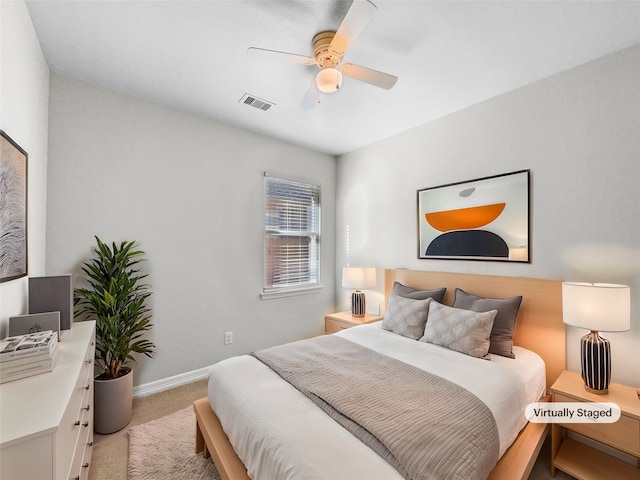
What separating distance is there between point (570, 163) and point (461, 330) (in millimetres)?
1487

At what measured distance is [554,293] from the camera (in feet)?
7.29

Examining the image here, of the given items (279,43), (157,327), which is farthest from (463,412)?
(157,327)

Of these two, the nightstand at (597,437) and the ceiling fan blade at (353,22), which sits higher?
the ceiling fan blade at (353,22)

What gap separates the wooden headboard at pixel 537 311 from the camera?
86.4 inches

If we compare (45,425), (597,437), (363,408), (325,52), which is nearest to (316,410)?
(363,408)

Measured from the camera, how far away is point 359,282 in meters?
3.43

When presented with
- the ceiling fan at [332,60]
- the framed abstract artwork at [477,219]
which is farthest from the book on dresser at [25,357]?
the framed abstract artwork at [477,219]

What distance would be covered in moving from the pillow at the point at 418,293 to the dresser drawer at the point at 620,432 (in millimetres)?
1281

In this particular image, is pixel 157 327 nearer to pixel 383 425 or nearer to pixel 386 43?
pixel 383 425

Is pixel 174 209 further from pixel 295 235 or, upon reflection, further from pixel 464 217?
pixel 464 217

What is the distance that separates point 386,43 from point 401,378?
83.1 inches

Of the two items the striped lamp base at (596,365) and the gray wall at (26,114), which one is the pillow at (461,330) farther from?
the gray wall at (26,114)

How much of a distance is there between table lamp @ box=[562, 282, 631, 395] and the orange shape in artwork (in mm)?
919

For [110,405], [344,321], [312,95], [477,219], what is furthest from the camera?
[344,321]
